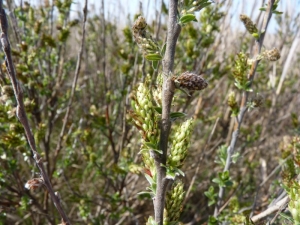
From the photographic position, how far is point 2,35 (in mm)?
695

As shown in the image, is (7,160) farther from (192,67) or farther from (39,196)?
(192,67)

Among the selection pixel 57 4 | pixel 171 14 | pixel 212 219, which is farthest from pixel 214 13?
pixel 171 14

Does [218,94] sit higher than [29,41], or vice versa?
[29,41]

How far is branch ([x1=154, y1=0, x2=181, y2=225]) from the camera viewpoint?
0.83 meters

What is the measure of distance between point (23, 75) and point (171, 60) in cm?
140

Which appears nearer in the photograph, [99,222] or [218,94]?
[99,222]

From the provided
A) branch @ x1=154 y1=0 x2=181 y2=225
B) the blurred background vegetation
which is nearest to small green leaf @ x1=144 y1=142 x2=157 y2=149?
branch @ x1=154 y1=0 x2=181 y2=225

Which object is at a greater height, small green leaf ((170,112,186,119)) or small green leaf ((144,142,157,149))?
small green leaf ((170,112,186,119))

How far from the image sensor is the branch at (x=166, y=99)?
83cm

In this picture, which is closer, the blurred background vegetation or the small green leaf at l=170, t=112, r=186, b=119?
the small green leaf at l=170, t=112, r=186, b=119

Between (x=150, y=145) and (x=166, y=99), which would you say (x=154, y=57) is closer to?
(x=166, y=99)

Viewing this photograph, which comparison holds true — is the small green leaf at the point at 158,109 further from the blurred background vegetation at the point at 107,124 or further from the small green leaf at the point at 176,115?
the blurred background vegetation at the point at 107,124

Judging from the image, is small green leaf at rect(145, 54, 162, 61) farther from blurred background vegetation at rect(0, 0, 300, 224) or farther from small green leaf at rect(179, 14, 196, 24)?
blurred background vegetation at rect(0, 0, 300, 224)

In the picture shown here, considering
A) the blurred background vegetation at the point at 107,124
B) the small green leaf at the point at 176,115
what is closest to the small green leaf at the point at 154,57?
the small green leaf at the point at 176,115
